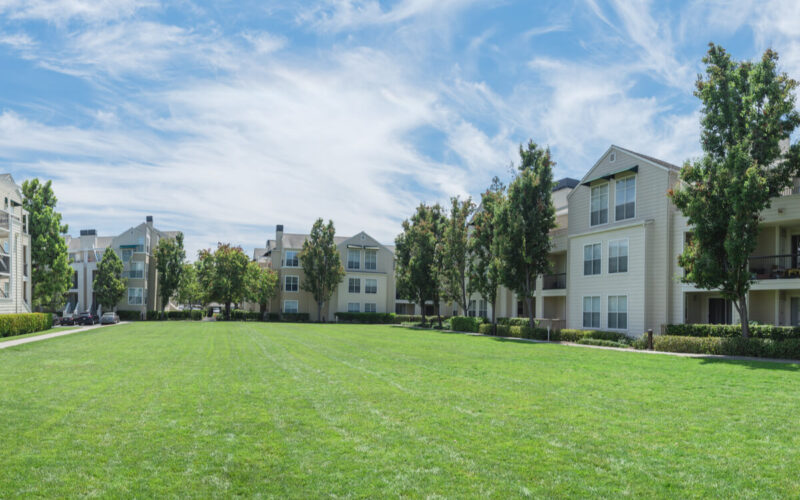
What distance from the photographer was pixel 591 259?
1167 inches

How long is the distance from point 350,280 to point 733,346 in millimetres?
44267

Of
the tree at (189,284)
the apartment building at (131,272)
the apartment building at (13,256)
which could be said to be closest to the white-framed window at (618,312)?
the apartment building at (13,256)

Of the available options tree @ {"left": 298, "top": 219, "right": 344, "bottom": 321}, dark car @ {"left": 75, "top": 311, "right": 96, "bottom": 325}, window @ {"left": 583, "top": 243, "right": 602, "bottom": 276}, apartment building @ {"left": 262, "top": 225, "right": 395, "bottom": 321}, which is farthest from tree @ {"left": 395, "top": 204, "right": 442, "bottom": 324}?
dark car @ {"left": 75, "top": 311, "right": 96, "bottom": 325}

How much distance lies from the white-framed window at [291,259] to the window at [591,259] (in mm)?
37403

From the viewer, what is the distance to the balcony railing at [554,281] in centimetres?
3341

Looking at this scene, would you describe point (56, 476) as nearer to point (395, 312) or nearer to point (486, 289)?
point (486, 289)

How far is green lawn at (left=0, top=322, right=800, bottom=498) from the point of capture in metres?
5.05

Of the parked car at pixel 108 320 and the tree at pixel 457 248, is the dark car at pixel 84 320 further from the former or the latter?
the tree at pixel 457 248

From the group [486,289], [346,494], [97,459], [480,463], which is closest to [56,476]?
[97,459]

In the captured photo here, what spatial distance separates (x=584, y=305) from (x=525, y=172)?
8.09 m

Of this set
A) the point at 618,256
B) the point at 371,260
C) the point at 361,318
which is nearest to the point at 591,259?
the point at 618,256

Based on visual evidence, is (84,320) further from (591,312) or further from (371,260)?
(591,312)

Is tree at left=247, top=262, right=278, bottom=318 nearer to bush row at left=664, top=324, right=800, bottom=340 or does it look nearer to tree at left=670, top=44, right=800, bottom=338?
bush row at left=664, top=324, right=800, bottom=340

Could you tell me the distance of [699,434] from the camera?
22.9 ft
